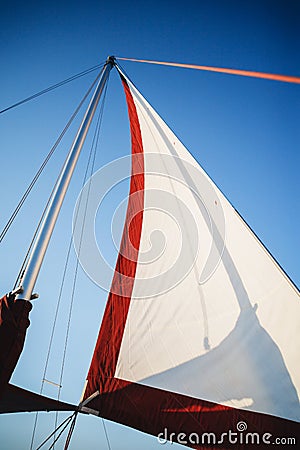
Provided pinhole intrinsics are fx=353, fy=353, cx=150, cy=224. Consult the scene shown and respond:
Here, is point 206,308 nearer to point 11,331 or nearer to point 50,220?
point 50,220

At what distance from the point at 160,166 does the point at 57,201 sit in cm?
255

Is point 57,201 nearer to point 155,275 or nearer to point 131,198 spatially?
point 155,275

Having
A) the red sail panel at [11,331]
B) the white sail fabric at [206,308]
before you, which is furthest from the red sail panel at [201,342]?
the red sail panel at [11,331]

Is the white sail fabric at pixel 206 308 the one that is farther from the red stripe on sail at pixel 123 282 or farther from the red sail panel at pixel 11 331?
the red sail panel at pixel 11 331

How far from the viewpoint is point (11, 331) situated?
209 centimetres

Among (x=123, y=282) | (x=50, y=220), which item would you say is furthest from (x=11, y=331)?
(x=123, y=282)
